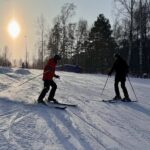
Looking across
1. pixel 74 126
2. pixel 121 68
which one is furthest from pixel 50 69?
pixel 74 126

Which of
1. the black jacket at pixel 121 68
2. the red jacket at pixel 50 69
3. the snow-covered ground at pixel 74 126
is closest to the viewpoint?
the snow-covered ground at pixel 74 126

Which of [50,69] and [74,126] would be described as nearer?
[74,126]

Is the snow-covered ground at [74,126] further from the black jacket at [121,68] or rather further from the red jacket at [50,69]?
the black jacket at [121,68]

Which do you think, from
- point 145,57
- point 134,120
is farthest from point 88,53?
point 134,120

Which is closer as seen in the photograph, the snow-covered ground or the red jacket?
the snow-covered ground

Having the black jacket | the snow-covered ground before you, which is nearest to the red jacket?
the snow-covered ground

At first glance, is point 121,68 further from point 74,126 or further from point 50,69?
point 74,126

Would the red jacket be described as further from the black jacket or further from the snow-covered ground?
the black jacket

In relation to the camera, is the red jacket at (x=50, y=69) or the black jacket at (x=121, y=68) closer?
the red jacket at (x=50, y=69)

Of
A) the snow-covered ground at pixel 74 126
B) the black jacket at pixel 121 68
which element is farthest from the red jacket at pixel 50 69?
the black jacket at pixel 121 68

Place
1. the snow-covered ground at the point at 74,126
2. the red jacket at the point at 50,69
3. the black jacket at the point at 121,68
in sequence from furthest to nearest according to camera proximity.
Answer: the black jacket at the point at 121,68 < the red jacket at the point at 50,69 < the snow-covered ground at the point at 74,126

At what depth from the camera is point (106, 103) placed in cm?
1443

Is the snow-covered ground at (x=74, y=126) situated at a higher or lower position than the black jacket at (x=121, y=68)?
lower

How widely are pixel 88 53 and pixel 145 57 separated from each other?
646 inches
